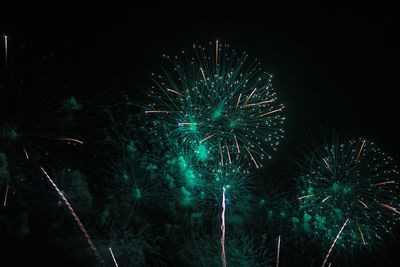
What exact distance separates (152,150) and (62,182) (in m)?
3.49

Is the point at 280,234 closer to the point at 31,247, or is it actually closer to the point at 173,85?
the point at 173,85

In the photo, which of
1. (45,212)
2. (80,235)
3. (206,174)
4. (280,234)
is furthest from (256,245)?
(45,212)

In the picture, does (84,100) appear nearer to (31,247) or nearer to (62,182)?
(62,182)

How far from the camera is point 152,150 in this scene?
658 inches

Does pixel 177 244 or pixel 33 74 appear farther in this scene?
pixel 177 244

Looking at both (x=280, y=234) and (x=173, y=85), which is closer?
(x=173, y=85)

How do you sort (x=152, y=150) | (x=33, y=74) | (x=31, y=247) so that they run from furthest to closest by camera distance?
(x=152, y=150) < (x=33, y=74) < (x=31, y=247)

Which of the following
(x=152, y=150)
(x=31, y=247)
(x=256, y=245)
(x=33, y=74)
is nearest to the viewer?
(x=31, y=247)

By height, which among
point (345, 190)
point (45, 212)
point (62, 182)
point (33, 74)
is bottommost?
point (45, 212)

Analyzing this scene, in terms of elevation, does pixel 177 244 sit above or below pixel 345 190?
below

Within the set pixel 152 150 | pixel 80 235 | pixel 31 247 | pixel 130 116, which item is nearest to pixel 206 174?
pixel 152 150

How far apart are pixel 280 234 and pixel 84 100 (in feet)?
30.3

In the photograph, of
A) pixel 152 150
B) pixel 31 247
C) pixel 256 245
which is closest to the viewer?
pixel 31 247

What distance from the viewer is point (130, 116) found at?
17.1 meters
